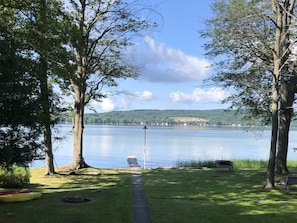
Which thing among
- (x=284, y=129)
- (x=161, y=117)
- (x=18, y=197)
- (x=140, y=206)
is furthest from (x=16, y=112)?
(x=161, y=117)

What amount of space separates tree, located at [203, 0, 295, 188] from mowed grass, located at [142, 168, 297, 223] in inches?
65.7

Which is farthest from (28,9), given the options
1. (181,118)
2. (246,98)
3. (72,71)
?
(181,118)

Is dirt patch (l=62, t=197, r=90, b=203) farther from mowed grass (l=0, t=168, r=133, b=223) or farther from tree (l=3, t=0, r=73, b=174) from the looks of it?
tree (l=3, t=0, r=73, b=174)

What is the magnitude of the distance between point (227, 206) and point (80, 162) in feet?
43.4

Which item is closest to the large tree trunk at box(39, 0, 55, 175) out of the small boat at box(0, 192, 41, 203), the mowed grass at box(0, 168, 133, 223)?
the small boat at box(0, 192, 41, 203)

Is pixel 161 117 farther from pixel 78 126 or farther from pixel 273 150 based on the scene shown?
pixel 273 150

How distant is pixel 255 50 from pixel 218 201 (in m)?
9.10

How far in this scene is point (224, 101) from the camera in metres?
23.7

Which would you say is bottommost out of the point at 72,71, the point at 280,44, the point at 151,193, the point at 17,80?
the point at 151,193

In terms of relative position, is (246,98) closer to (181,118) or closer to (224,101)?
(224,101)

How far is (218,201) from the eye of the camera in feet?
38.0

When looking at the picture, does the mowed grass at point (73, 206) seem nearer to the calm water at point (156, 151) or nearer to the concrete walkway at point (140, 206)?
the concrete walkway at point (140, 206)

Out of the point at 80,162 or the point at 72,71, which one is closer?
the point at 72,71

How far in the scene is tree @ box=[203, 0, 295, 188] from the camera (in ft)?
49.4
